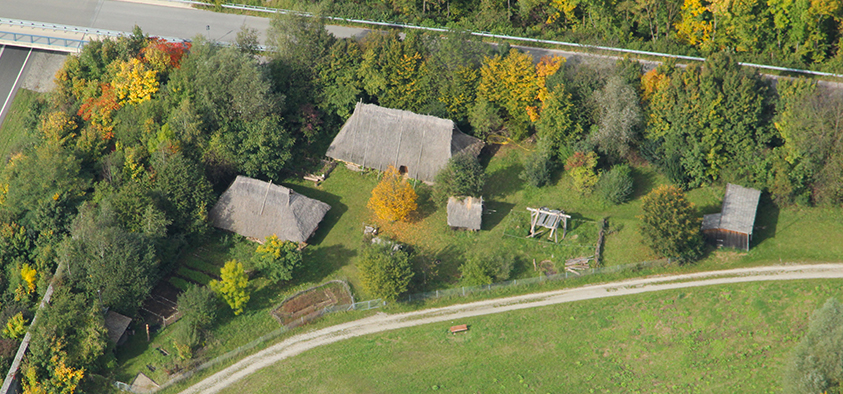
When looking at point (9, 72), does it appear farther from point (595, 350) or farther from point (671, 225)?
point (671, 225)

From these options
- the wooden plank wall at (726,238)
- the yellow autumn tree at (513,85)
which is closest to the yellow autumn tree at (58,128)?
the yellow autumn tree at (513,85)

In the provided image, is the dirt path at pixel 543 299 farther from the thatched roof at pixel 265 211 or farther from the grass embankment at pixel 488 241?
the thatched roof at pixel 265 211

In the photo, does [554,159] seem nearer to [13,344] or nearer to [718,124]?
[718,124]

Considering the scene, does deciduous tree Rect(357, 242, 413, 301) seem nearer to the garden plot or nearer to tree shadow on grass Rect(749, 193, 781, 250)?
the garden plot

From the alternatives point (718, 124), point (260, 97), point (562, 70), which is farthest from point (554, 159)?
point (260, 97)

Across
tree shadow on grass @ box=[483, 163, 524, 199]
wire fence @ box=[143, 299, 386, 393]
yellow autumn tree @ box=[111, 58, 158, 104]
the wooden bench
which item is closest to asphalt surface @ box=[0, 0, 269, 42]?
yellow autumn tree @ box=[111, 58, 158, 104]

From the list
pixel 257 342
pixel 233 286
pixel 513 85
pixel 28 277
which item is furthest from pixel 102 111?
pixel 513 85
